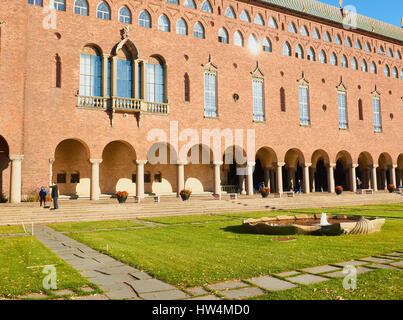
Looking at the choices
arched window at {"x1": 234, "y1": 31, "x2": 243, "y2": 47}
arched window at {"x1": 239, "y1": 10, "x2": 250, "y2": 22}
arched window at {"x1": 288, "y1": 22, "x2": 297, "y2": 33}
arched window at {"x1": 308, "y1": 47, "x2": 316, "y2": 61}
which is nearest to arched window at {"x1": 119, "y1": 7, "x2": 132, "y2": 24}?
arched window at {"x1": 234, "y1": 31, "x2": 243, "y2": 47}

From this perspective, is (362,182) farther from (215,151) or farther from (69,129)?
(69,129)

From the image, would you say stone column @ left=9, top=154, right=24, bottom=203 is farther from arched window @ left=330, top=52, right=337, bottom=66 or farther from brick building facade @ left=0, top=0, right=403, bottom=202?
arched window @ left=330, top=52, right=337, bottom=66

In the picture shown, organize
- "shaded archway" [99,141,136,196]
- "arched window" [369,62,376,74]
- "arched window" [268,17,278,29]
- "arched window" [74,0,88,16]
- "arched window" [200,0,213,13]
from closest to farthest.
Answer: "arched window" [74,0,88,16] → "shaded archway" [99,141,136,196] → "arched window" [200,0,213,13] → "arched window" [268,17,278,29] → "arched window" [369,62,376,74]

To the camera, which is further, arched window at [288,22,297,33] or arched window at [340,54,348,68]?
arched window at [340,54,348,68]

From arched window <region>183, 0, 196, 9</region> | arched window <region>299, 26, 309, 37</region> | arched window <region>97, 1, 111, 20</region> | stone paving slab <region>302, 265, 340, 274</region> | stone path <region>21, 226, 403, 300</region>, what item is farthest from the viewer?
arched window <region>299, 26, 309, 37</region>

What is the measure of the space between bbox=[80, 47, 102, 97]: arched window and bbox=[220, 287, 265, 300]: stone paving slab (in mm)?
22867

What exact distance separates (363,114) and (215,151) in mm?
20312

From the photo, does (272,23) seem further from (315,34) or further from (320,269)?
(320,269)

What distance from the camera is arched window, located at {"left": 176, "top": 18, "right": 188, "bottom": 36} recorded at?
2986 centimetres

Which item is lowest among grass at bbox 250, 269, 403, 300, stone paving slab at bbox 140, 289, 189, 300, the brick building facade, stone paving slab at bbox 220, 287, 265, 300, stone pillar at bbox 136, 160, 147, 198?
stone paving slab at bbox 140, 289, 189, 300

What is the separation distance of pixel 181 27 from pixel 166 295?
27731 mm

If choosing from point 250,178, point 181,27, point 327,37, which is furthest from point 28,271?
point 327,37
